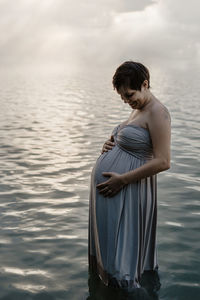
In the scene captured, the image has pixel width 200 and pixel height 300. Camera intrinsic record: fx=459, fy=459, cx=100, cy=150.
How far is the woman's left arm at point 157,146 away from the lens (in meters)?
3.49

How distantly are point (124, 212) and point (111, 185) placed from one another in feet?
0.81

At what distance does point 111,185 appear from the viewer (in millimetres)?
3654

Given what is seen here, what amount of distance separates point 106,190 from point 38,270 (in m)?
1.59

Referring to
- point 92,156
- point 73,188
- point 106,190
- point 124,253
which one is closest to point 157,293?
point 124,253

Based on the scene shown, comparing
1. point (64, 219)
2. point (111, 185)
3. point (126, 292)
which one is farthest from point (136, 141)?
point (64, 219)

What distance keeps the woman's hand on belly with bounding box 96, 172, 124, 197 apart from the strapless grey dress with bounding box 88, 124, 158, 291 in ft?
0.14

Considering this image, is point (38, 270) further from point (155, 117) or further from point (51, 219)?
point (155, 117)

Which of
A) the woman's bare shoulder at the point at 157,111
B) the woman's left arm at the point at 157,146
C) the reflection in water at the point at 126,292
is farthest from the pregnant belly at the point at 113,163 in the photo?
the reflection in water at the point at 126,292

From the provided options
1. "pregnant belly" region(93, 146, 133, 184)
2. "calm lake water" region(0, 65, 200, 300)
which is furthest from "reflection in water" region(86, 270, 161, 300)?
"pregnant belly" region(93, 146, 133, 184)

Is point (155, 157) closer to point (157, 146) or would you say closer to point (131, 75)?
point (157, 146)

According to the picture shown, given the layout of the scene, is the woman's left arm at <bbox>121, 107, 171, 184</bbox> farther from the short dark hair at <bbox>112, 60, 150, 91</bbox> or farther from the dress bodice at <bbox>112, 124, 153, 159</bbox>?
the short dark hair at <bbox>112, 60, 150, 91</bbox>

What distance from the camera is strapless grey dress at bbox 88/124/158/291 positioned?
12.0 feet

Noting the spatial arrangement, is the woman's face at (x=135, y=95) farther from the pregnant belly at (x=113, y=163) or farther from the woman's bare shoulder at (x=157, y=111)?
the pregnant belly at (x=113, y=163)

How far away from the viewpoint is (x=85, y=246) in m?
5.44
